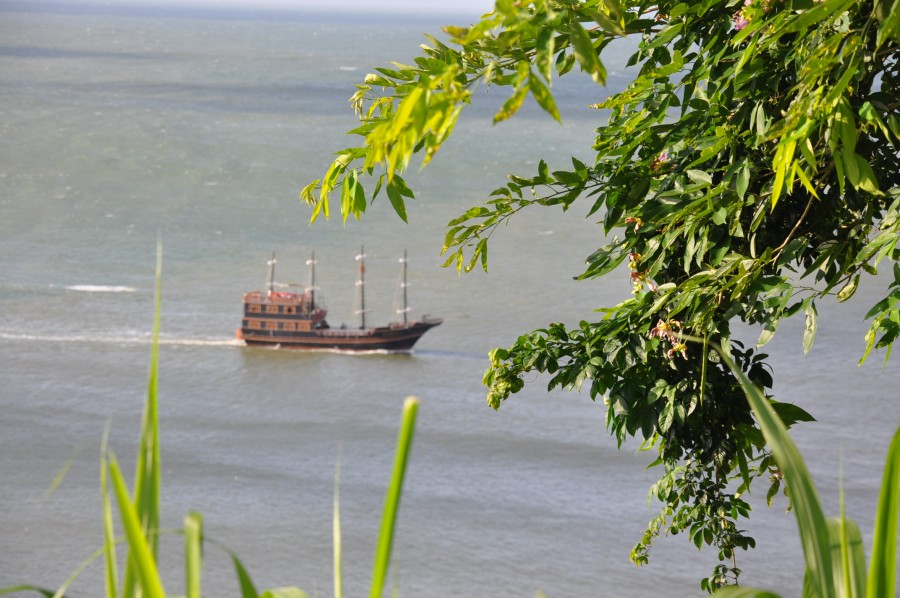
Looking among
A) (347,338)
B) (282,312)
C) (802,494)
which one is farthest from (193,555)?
(347,338)

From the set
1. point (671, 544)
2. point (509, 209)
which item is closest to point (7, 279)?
point (671, 544)

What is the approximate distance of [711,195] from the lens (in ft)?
7.61

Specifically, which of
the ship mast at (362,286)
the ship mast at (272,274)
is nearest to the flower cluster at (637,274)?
the ship mast at (362,286)

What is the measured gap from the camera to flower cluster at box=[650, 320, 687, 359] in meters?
2.45

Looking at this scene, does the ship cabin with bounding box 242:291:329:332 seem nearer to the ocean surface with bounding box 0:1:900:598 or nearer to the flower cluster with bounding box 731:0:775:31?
the ocean surface with bounding box 0:1:900:598

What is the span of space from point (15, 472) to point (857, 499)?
7.56 metres

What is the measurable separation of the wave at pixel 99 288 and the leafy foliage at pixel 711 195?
49.9 ft

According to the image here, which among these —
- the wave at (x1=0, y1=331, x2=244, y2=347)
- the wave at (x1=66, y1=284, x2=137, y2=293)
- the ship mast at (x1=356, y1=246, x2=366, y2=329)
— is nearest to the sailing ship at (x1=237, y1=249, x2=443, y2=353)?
the ship mast at (x1=356, y1=246, x2=366, y2=329)

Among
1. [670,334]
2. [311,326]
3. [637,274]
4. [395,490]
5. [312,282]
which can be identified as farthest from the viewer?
[312,282]

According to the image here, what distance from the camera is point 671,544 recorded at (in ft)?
31.7

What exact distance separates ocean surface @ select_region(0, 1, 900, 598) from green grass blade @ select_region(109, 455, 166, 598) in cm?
84

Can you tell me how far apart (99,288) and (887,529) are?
56.5 feet

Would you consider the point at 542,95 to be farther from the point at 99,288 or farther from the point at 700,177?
the point at 99,288

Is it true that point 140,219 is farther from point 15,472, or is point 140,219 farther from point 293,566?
point 293,566
